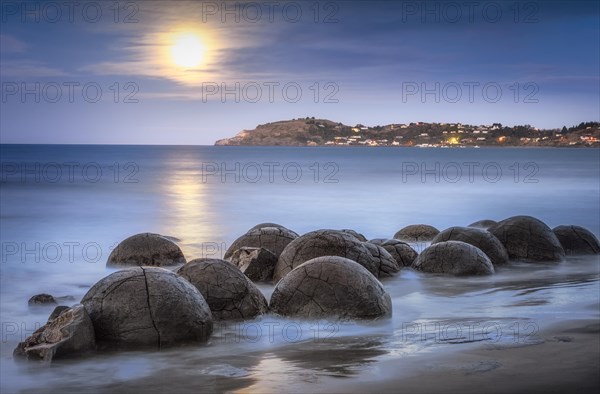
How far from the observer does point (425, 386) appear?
723 cm

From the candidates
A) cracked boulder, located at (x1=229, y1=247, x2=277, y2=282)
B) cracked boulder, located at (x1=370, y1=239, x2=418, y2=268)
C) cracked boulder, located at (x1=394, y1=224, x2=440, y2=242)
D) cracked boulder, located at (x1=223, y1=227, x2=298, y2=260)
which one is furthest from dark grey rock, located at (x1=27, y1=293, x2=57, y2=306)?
cracked boulder, located at (x1=394, y1=224, x2=440, y2=242)

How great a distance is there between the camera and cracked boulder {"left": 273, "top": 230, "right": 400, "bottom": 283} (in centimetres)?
1155

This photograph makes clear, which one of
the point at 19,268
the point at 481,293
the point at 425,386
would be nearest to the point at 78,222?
the point at 19,268

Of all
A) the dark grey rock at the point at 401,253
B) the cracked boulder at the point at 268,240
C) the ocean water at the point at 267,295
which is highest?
the cracked boulder at the point at 268,240

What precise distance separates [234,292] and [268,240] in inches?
155

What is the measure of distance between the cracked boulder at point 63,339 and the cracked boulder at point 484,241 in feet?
25.5

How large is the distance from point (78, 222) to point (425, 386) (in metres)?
22.0

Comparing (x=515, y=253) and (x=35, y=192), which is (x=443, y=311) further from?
(x=35, y=192)

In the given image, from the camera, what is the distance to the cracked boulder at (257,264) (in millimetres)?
11977

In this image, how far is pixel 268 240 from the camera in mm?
13445

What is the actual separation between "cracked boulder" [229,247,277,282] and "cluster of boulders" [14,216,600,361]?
15mm

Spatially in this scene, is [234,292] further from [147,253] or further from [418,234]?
[418,234]

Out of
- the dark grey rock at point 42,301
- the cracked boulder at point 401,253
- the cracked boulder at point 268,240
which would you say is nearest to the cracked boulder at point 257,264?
the cracked boulder at point 268,240

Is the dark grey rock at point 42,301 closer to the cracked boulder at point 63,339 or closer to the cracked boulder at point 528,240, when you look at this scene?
the cracked boulder at point 63,339
